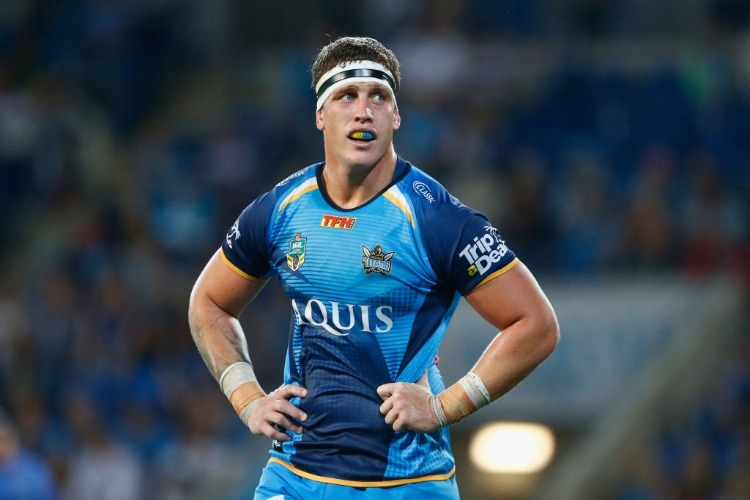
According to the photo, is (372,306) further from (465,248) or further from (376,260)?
(465,248)

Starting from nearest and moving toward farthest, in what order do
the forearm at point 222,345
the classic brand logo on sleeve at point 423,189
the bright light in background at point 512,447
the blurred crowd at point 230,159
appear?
the classic brand logo on sleeve at point 423,189 < the forearm at point 222,345 < the blurred crowd at point 230,159 < the bright light in background at point 512,447

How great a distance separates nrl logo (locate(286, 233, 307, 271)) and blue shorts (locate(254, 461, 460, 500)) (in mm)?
774

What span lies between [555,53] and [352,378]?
10.9 meters

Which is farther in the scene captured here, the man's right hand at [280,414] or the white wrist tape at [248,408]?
the white wrist tape at [248,408]

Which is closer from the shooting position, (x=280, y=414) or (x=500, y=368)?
(x=500, y=368)

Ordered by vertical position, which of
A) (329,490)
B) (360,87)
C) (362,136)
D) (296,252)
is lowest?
(329,490)

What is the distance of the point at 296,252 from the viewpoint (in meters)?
4.90

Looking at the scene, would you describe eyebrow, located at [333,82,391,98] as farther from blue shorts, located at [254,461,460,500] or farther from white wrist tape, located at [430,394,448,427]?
blue shorts, located at [254,461,460,500]

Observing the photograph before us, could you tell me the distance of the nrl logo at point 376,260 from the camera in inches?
187

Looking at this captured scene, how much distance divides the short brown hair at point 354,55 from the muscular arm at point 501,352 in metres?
A: 0.94

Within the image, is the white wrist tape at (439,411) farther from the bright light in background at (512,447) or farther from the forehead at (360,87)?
the bright light in background at (512,447)

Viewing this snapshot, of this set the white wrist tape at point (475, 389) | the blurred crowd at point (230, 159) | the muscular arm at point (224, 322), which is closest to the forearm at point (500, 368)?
the white wrist tape at point (475, 389)

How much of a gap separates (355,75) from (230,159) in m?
10.3

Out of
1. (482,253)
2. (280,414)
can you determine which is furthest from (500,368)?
(280,414)
